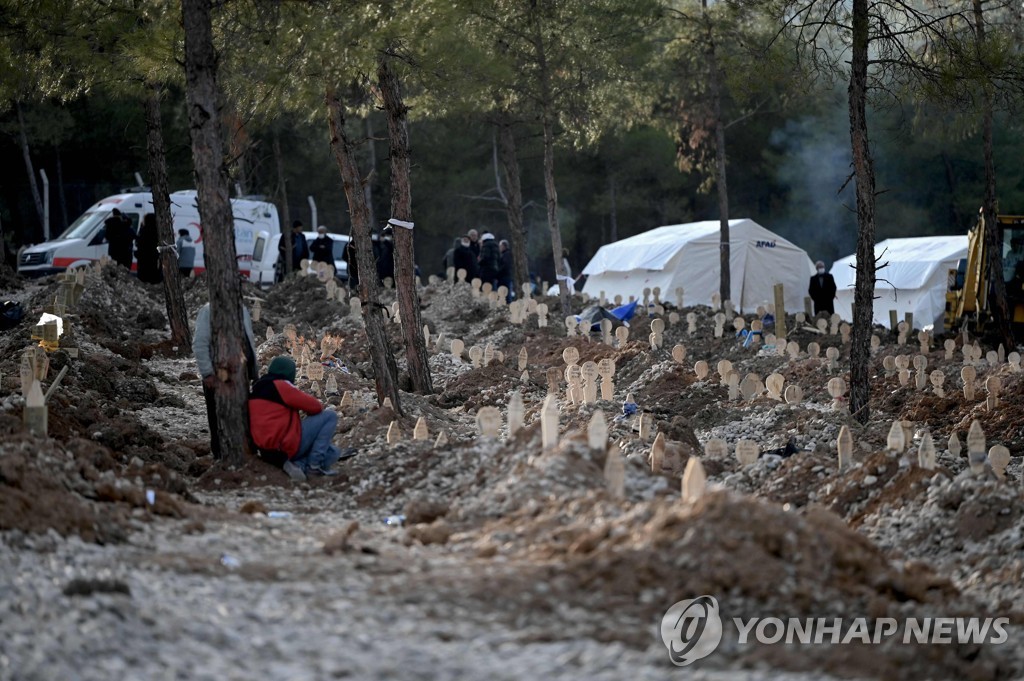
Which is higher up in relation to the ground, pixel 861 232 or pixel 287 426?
pixel 861 232

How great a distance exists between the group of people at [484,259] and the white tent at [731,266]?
13.8 ft

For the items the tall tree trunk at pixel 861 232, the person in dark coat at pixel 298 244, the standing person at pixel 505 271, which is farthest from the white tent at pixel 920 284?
the tall tree trunk at pixel 861 232

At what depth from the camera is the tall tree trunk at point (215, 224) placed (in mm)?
10109

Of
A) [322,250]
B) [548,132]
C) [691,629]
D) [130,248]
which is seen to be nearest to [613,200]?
[322,250]

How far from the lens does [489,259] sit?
27469 mm

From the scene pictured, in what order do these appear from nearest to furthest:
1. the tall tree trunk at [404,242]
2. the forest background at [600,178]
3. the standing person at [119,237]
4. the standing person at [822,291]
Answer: the tall tree trunk at [404,242]
the standing person at [822,291]
the standing person at [119,237]
the forest background at [600,178]

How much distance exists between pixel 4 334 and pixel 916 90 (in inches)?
425

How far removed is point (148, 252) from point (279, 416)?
15.2m

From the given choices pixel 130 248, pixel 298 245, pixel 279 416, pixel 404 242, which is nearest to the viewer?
pixel 279 416

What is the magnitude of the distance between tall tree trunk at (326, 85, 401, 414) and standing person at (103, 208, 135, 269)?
13.8m

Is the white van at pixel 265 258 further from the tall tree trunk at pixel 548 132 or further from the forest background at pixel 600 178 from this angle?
the tall tree trunk at pixel 548 132

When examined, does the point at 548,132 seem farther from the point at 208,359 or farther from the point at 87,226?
the point at 208,359

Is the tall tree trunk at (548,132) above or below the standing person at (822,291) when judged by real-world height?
above

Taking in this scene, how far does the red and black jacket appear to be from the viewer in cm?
995
